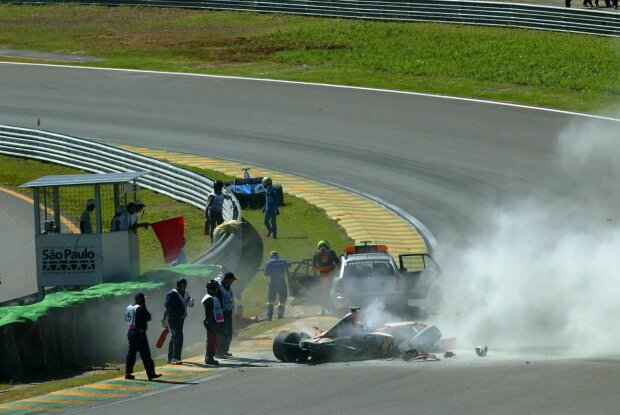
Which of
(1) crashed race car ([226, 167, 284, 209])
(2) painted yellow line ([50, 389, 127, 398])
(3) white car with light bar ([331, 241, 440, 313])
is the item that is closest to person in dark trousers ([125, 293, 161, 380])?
(2) painted yellow line ([50, 389, 127, 398])

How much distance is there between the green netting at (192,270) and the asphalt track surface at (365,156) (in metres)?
4.41

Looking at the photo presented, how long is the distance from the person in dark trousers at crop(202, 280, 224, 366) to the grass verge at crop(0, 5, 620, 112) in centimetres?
2190

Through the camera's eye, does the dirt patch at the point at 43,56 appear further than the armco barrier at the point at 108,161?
Yes

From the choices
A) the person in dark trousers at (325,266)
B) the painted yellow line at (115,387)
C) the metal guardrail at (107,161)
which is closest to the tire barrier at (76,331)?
the painted yellow line at (115,387)

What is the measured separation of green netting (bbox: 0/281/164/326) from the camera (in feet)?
59.8

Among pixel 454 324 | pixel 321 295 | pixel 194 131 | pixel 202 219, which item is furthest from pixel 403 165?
pixel 454 324

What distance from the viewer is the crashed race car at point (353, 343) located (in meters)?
17.8

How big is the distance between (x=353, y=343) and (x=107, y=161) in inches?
755

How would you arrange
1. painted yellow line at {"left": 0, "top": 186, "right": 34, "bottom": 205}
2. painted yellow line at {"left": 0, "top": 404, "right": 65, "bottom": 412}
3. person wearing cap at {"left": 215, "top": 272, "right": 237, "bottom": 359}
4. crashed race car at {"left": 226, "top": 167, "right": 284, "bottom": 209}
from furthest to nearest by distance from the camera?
1. painted yellow line at {"left": 0, "top": 186, "right": 34, "bottom": 205}
2. crashed race car at {"left": 226, "top": 167, "right": 284, "bottom": 209}
3. person wearing cap at {"left": 215, "top": 272, "right": 237, "bottom": 359}
4. painted yellow line at {"left": 0, "top": 404, "right": 65, "bottom": 412}

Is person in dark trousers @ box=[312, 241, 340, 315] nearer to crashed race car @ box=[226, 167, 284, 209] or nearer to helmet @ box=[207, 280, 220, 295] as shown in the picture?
helmet @ box=[207, 280, 220, 295]

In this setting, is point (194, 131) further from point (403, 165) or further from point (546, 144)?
point (546, 144)

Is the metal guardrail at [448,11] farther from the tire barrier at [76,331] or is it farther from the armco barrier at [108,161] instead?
the tire barrier at [76,331]

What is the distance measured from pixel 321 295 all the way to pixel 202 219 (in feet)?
29.0

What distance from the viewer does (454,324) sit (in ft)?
65.9
